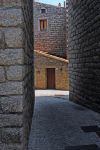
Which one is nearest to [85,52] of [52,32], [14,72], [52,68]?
[14,72]

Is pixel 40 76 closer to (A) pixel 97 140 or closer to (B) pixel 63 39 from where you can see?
(B) pixel 63 39

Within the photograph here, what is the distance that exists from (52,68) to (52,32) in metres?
3.54

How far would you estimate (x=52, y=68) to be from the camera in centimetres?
2727

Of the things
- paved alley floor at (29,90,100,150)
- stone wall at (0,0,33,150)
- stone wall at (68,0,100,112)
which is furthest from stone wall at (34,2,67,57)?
stone wall at (0,0,33,150)

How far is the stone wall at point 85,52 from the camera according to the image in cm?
900

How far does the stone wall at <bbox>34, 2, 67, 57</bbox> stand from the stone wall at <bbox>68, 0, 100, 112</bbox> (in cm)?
1559

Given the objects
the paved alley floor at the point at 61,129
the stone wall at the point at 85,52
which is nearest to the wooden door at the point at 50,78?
the stone wall at the point at 85,52

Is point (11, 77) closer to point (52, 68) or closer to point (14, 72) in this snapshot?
point (14, 72)

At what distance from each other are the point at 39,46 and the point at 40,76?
3.27m

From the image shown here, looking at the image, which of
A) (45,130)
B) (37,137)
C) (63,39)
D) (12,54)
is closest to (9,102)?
(12,54)

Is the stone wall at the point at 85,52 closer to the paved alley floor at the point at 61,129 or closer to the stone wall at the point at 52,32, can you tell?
the paved alley floor at the point at 61,129

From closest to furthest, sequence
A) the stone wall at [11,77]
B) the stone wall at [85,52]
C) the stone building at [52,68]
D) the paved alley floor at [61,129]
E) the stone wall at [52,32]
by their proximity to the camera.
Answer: the stone wall at [11,77], the paved alley floor at [61,129], the stone wall at [85,52], the stone building at [52,68], the stone wall at [52,32]

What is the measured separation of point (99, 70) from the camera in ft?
28.8

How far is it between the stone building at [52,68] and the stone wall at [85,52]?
44.5 ft
